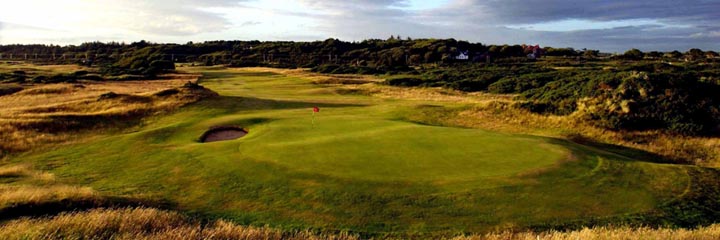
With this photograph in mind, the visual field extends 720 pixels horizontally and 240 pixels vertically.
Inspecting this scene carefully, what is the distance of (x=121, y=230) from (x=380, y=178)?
7.08 metres

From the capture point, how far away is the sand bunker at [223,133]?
959 inches

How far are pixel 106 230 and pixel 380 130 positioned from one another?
1436 centimetres

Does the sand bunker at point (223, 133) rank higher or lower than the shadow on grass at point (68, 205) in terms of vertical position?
lower

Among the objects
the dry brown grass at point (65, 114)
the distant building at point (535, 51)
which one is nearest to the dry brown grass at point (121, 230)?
the dry brown grass at point (65, 114)

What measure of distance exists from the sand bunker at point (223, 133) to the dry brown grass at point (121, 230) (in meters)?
14.0

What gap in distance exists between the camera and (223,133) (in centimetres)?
2578

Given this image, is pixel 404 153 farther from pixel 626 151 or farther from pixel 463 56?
pixel 463 56

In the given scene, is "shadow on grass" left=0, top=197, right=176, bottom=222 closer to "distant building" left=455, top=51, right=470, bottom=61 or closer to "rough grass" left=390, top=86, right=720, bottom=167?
"rough grass" left=390, top=86, right=720, bottom=167

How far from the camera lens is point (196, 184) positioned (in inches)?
581

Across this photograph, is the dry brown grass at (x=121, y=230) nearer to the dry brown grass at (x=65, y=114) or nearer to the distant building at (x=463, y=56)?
the dry brown grass at (x=65, y=114)

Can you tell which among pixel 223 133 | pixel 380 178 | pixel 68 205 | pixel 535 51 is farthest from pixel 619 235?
pixel 535 51

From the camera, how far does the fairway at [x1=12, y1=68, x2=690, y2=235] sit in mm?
12000

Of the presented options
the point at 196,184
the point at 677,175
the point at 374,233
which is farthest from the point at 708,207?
the point at 196,184

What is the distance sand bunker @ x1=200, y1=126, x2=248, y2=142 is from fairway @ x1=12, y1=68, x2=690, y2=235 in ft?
7.08
